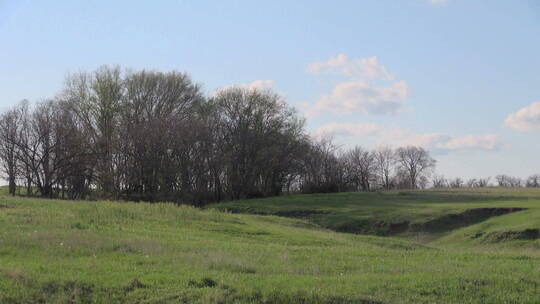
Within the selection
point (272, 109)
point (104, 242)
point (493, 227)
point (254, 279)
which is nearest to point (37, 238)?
point (104, 242)

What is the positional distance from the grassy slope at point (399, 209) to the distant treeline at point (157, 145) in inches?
372

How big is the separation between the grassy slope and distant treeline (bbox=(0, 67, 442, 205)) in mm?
9446

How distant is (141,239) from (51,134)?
52.4 metres

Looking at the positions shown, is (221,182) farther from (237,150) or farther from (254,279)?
(254,279)

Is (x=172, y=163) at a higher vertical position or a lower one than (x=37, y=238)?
higher

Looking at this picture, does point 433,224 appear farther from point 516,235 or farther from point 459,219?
point 516,235

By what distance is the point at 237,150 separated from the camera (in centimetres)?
7662

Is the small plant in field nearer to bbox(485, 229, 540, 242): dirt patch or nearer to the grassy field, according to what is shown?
the grassy field

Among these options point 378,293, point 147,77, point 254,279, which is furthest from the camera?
point 147,77

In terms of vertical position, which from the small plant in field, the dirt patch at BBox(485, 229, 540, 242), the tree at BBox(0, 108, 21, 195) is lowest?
the dirt patch at BBox(485, 229, 540, 242)

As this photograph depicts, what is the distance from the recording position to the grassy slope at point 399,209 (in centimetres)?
3719

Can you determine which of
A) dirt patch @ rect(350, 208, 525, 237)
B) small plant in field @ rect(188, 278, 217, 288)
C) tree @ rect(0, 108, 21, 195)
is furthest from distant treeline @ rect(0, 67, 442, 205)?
small plant in field @ rect(188, 278, 217, 288)

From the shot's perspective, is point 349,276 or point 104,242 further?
point 104,242

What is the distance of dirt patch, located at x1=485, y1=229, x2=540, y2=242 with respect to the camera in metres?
33.1
